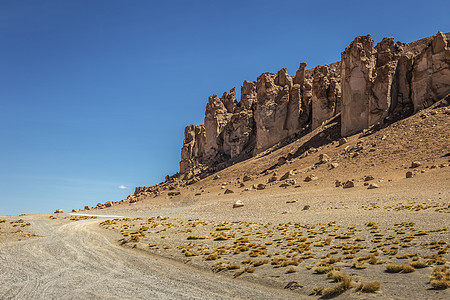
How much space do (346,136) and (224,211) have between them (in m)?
28.6

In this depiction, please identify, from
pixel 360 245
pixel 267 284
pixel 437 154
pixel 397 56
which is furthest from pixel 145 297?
pixel 397 56

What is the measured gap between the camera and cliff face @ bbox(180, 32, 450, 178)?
169 feet

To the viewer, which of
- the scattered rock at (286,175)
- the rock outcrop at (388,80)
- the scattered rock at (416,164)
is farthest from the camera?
the rock outcrop at (388,80)

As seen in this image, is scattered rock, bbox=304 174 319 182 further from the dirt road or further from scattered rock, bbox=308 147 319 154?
the dirt road

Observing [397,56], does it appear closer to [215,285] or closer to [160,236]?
[160,236]

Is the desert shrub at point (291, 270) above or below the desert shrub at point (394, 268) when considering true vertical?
above

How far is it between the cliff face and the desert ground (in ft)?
43.8

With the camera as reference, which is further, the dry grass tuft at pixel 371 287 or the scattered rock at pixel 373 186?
the scattered rock at pixel 373 186

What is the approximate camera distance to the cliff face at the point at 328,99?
169 feet

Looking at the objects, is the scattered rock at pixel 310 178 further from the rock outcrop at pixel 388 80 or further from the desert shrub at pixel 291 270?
the desert shrub at pixel 291 270

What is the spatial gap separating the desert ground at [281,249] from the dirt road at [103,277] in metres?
0.04

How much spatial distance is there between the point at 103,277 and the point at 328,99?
2443 inches

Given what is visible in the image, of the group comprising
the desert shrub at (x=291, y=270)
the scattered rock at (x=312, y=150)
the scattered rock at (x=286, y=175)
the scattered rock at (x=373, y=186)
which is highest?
the scattered rock at (x=312, y=150)

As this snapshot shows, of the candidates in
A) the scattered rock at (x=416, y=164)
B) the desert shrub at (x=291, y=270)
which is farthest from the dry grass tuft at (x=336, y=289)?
the scattered rock at (x=416, y=164)
